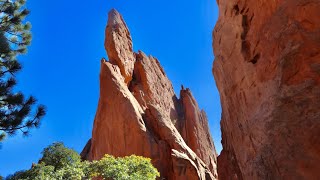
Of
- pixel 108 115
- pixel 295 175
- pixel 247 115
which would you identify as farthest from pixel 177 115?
pixel 295 175

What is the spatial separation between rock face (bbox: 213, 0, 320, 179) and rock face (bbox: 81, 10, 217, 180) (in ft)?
53.7

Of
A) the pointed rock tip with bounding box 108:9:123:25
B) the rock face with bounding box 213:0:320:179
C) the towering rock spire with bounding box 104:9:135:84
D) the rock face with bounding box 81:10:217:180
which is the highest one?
the pointed rock tip with bounding box 108:9:123:25

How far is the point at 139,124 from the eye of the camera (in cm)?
2988

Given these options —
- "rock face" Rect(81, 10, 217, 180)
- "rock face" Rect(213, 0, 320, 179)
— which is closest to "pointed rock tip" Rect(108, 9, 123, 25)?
"rock face" Rect(81, 10, 217, 180)

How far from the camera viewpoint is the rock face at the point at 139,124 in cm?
2880

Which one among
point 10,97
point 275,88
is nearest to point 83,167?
point 10,97

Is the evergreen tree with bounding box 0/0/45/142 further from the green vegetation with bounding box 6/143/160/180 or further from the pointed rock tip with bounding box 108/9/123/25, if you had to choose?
the pointed rock tip with bounding box 108/9/123/25

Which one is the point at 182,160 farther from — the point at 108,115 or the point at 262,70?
the point at 262,70

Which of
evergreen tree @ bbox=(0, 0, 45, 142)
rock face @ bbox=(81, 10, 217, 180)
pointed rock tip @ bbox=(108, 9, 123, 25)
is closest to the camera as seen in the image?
evergreen tree @ bbox=(0, 0, 45, 142)

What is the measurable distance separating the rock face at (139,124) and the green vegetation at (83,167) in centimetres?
702

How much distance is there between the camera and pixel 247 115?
11117mm

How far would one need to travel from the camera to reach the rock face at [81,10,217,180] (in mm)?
28797

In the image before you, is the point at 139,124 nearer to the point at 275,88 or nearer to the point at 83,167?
Answer: the point at 83,167

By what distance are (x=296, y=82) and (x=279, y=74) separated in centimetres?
59
